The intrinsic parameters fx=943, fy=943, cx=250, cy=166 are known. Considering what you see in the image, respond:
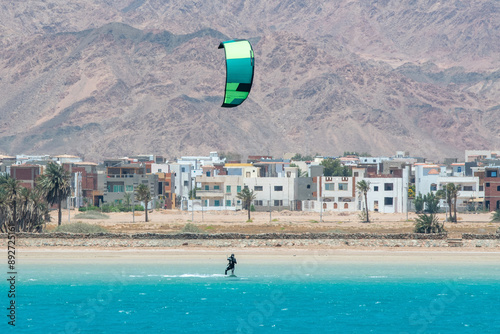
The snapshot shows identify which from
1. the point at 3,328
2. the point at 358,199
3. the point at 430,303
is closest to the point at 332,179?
the point at 358,199

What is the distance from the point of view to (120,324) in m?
35.3

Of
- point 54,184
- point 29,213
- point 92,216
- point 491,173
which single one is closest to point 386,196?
point 491,173

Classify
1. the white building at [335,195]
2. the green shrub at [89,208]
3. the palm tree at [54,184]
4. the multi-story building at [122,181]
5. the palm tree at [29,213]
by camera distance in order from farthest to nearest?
the multi-story building at [122,181]
the white building at [335,195]
the green shrub at [89,208]
the palm tree at [54,184]
the palm tree at [29,213]

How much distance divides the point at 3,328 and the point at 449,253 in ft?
92.1

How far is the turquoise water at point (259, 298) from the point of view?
A: 35.2 m

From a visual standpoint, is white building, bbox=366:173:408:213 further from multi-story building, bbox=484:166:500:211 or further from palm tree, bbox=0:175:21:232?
palm tree, bbox=0:175:21:232

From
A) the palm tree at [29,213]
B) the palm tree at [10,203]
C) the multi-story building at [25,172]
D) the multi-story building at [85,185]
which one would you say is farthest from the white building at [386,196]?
the palm tree at [10,203]

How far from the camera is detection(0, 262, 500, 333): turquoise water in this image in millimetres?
35156

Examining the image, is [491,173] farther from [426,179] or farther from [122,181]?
[122,181]

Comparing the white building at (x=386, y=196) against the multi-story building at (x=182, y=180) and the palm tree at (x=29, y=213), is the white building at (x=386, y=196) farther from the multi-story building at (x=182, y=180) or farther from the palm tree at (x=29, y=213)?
the palm tree at (x=29, y=213)

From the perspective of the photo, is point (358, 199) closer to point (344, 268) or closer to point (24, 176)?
point (24, 176)

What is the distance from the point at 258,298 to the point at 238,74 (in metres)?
14.8

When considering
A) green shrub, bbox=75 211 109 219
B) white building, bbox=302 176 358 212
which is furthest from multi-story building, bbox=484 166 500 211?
green shrub, bbox=75 211 109 219

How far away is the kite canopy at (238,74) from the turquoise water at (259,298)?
9.78 m
